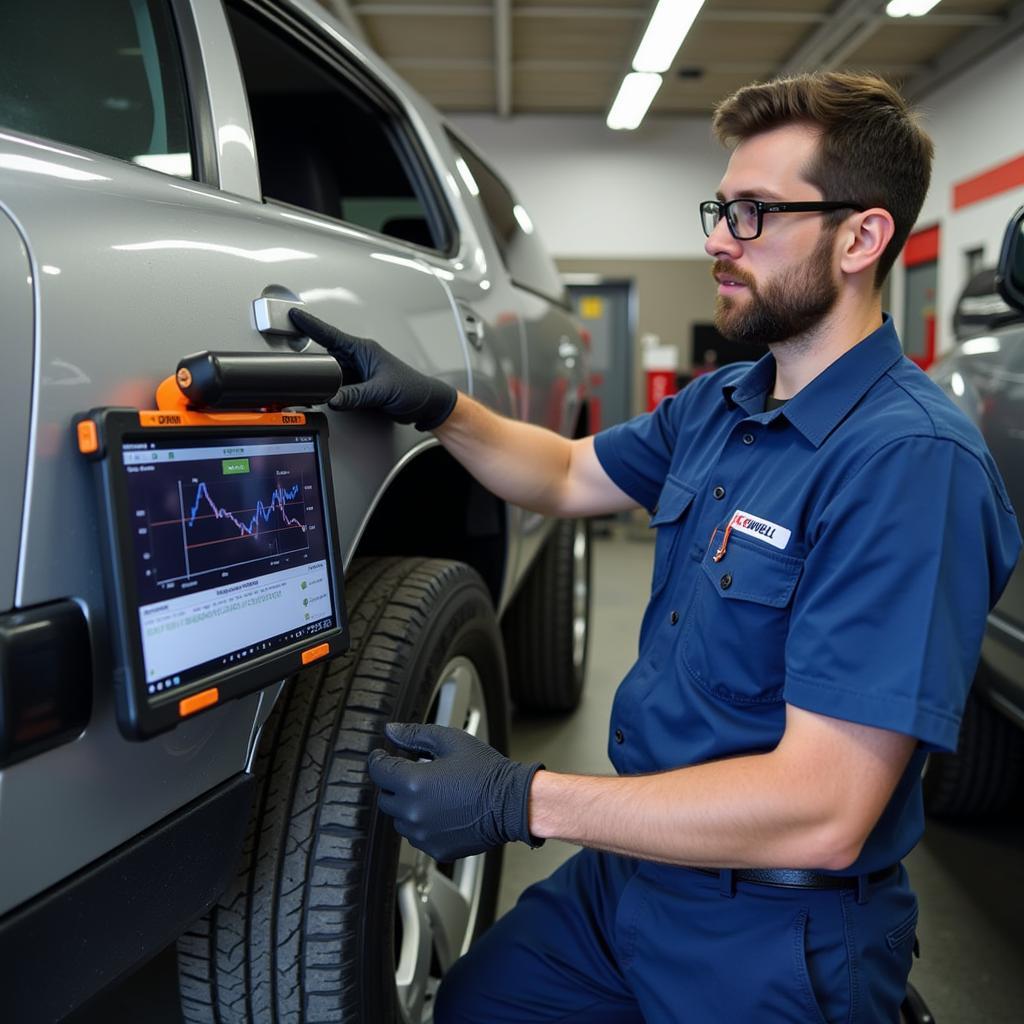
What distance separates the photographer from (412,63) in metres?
9.45

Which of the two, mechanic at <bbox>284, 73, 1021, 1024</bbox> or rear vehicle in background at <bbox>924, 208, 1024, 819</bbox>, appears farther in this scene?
rear vehicle in background at <bbox>924, 208, 1024, 819</bbox>

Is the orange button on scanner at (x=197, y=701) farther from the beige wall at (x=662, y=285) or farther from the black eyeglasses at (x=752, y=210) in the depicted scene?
the beige wall at (x=662, y=285)

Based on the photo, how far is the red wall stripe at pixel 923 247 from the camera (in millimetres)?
9719

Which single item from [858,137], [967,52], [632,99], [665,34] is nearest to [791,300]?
[858,137]

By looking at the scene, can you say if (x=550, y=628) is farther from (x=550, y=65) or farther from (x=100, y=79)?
(x=550, y=65)

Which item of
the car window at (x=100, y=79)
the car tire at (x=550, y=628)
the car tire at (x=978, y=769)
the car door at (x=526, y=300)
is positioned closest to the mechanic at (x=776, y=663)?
the car window at (x=100, y=79)

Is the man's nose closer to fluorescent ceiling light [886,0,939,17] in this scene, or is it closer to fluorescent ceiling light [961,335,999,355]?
fluorescent ceiling light [961,335,999,355]

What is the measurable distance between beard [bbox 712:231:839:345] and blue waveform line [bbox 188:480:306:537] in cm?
70

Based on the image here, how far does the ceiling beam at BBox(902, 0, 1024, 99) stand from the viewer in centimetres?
827

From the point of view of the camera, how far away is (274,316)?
1015 mm

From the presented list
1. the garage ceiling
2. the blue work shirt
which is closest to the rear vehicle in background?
the blue work shirt

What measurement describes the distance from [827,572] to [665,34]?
7.88 meters

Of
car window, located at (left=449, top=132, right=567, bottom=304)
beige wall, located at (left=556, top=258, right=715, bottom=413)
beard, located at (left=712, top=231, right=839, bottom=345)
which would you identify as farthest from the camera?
beige wall, located at (left=556, top=258, right=715, bottom=413)

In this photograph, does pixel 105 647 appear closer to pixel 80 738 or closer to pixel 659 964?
pixel 80 738
